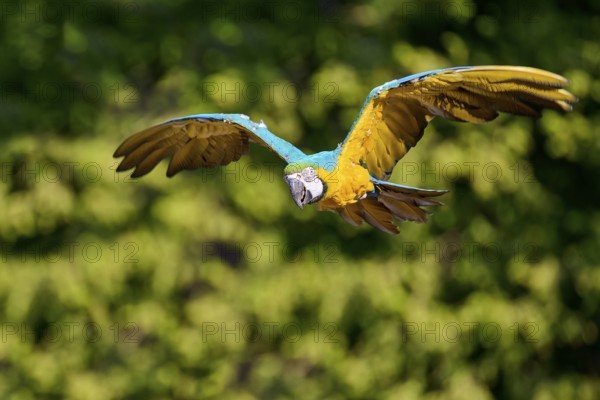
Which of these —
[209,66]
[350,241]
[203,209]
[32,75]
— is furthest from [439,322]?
[32,75]

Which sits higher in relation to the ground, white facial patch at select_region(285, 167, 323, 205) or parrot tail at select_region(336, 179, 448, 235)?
white facial patch at select_region(285, 167, 323, 205)

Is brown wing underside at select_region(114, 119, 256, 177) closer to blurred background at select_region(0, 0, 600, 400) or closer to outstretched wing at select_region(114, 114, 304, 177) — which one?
outstretched wing at select_region(114, 114, 304, 177)

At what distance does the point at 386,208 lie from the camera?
2.60 meters

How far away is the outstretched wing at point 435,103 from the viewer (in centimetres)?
231

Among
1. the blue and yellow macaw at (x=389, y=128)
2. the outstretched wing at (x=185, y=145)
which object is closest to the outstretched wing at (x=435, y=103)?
the blue and yellow macaw at (x=389, y=128)

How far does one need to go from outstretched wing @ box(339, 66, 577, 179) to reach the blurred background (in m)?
2.27

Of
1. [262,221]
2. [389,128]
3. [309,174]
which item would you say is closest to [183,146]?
[389,128]

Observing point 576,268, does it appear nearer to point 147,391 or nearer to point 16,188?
point 147,391

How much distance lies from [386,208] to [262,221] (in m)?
2.57

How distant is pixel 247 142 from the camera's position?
2.92 m

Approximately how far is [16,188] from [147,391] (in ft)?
4.56

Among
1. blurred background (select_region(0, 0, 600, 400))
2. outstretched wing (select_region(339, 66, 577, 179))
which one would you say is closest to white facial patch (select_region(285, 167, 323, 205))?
outstretched wing (select_region(339, 66, 577, 179))

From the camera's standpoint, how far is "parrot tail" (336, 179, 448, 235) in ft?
8.27

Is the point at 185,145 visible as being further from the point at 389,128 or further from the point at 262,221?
the point at 262,221
